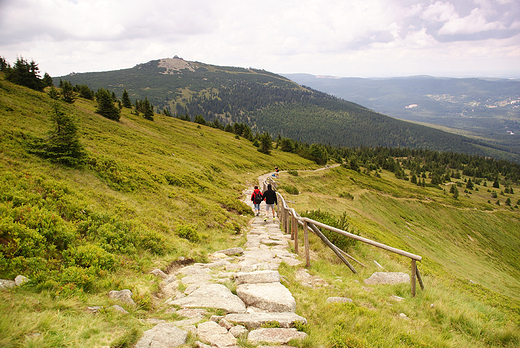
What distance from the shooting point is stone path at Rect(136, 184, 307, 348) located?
164 inches

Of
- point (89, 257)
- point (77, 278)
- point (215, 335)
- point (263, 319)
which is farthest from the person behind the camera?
point (89, 257)

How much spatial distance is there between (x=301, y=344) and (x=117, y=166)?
1553 centimetres

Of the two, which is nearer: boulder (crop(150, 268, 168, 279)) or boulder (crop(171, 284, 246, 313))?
boulder (crop(171, 284, 246, 313))

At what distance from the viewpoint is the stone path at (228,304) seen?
4.16 m

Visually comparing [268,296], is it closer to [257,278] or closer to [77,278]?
[257,278]

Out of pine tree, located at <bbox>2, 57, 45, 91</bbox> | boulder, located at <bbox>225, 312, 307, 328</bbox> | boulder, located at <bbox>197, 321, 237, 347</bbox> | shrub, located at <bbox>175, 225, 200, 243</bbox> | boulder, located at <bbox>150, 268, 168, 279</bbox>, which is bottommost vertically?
shrub, located at <bbox>175, 225, 200, 243</bbox>

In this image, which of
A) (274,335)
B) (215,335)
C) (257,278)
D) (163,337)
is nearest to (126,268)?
(163,337)

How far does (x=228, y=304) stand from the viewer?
17.8ft

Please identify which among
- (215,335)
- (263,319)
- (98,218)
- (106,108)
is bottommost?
(263,319)

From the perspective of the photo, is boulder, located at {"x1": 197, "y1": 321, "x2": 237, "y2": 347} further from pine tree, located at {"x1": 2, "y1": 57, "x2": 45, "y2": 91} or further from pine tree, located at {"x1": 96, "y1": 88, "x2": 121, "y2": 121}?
pine tree, located at {"x1": 2, "y1": 57, "x2": 45, "y2": 91}

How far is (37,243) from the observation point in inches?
234

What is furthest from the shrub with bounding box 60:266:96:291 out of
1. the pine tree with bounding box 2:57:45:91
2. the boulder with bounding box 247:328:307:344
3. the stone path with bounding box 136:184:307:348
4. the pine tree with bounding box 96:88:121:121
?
the pine tree with bounding box 2:57:45:91

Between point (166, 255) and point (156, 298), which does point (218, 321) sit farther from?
point (166, 255)

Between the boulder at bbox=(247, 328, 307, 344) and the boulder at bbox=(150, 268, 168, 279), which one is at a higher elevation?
the boulder at bbox=(247, 328, 307, 344)
